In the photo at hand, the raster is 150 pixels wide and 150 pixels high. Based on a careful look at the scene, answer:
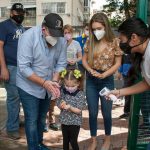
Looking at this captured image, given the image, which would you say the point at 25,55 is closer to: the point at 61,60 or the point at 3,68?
the point at 61,60

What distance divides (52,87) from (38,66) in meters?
0.34

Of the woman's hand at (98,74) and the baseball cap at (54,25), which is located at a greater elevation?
the baseball cap at (54,25)

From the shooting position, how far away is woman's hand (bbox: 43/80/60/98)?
4.06 m

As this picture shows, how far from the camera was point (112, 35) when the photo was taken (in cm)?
491

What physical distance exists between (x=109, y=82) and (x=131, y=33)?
177 cm

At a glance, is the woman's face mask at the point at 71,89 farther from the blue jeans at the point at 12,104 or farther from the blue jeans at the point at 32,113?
the blue jeans at the point at 12,104

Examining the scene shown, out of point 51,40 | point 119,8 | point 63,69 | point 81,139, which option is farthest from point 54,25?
point 119,8

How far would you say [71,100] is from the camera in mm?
4461

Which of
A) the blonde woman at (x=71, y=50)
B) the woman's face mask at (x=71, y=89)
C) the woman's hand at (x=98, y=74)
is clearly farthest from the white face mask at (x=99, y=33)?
the blonde woman at (x=71, y=50)

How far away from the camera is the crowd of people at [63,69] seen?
3390mm

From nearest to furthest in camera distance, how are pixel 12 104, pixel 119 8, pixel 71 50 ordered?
pixel 12 104 → pixel 71 50 → pixel 119 8

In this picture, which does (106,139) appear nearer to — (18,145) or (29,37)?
(18,145)

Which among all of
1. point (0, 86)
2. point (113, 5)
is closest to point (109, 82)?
point (0, 86)

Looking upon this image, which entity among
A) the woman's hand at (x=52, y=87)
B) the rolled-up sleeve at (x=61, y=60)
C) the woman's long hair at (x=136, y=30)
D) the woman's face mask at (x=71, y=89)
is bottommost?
the woman's face mask at (x=71, y=89)
